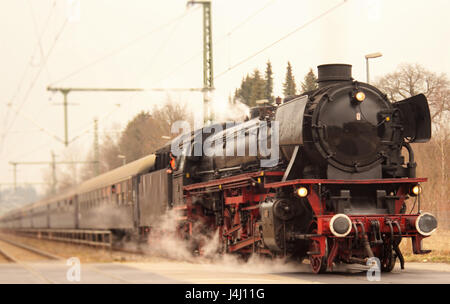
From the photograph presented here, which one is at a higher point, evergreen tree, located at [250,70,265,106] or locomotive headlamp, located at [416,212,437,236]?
evergreen tree, located at [250,70,265,106]

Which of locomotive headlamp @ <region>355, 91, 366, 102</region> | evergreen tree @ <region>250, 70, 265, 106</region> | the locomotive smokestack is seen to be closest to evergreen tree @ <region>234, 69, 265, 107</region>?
evergreen tree @ <region>250, 70, 265, 106</region>

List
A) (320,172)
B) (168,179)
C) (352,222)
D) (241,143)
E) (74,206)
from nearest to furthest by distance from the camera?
(352,222) → (320,172) → (241,143) → (168,179) → (74,206)

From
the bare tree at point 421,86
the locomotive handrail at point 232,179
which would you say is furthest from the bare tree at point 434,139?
the locomotive handrail at point 232,179

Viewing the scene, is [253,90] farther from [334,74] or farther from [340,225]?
[340,225]

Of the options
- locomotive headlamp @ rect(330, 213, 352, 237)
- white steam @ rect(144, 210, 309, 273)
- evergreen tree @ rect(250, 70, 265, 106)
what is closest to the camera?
locomotive headlamp @ rect(330, 213, 352, 237)

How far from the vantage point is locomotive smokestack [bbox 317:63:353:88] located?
14.1 metres

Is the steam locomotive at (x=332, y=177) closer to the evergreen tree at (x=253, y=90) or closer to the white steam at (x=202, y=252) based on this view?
the white steam at (x=202, y=252)

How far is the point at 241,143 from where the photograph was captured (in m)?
16.7

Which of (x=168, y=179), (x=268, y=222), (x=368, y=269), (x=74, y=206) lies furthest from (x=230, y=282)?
(x=74, y=206)

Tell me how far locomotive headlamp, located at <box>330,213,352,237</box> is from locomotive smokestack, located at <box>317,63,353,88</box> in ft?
9.72

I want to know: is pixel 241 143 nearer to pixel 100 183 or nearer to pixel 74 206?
pixel 100 183

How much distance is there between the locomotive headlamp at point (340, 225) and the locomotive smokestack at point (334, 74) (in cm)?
296

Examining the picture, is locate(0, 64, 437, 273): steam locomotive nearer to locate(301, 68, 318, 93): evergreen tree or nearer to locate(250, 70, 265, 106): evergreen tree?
locate(301, 68, 318, 93): evergreen tree
